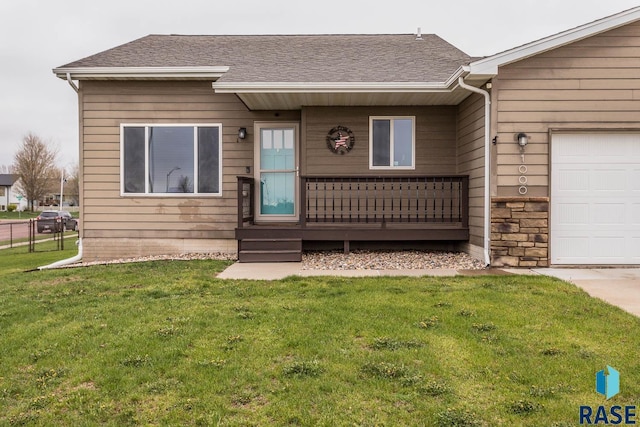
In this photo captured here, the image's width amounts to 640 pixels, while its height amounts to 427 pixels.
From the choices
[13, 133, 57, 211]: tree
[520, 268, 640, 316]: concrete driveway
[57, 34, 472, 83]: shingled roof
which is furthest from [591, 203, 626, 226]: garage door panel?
[13, 133, 57, 211]: tree

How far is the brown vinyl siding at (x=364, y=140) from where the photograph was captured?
8.52m

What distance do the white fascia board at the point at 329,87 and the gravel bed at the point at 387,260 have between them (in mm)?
2767

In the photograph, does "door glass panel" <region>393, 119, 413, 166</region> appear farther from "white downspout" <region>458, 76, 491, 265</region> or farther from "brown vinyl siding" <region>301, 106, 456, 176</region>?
"white downspout" <region>458, 76, 491, 265</region>

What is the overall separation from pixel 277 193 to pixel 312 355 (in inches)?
234

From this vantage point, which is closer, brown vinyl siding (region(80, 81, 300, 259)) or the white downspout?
the white downspout

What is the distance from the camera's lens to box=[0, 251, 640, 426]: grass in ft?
8.22

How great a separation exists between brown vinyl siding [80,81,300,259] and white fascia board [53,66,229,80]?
0.25 metres

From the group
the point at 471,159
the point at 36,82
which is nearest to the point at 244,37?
the point at 471,159

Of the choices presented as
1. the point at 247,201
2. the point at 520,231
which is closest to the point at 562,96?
the point at 520,231

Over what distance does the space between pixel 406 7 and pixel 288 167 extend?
11636 mm

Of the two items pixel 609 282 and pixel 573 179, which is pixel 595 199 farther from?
pixel 609 282

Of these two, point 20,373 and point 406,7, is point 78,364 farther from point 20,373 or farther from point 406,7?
point 406,7

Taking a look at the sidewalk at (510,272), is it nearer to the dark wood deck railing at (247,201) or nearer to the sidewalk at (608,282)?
the sidewalk at (608,282)

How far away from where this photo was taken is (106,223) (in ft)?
28.9
